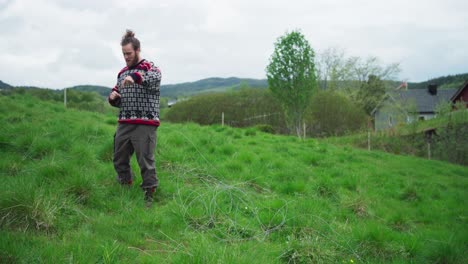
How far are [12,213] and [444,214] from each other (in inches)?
231

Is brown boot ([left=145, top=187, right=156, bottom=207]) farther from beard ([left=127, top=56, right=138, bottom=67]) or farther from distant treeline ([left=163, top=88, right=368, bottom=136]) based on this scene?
distant treeline ([left=163, top=88, right=368, bottom=136])

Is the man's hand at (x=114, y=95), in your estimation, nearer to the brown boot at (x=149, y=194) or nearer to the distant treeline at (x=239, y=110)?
the brown boot at (x=149, y=194)

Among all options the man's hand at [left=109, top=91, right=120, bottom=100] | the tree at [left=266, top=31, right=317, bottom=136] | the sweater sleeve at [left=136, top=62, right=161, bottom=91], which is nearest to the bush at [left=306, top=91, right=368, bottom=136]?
the tree at [left=266, top=31, right=317, bottom=136]

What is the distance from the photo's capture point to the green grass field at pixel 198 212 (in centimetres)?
269

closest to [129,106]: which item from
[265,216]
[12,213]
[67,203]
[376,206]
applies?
[67,203]

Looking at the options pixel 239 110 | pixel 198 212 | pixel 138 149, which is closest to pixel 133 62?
pixel 138 149

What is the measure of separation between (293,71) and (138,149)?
45.1 feet

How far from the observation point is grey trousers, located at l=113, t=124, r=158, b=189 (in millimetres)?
3912

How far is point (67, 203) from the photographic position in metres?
3.21

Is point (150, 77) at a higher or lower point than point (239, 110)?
higher

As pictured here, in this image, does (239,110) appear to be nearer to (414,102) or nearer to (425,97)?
(414,102)

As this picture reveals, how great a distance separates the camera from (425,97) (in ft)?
151

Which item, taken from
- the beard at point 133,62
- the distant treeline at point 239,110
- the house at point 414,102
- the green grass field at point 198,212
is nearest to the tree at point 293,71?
the distant treeline at point 239,110

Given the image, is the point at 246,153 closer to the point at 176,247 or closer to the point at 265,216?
the point at 265,216
